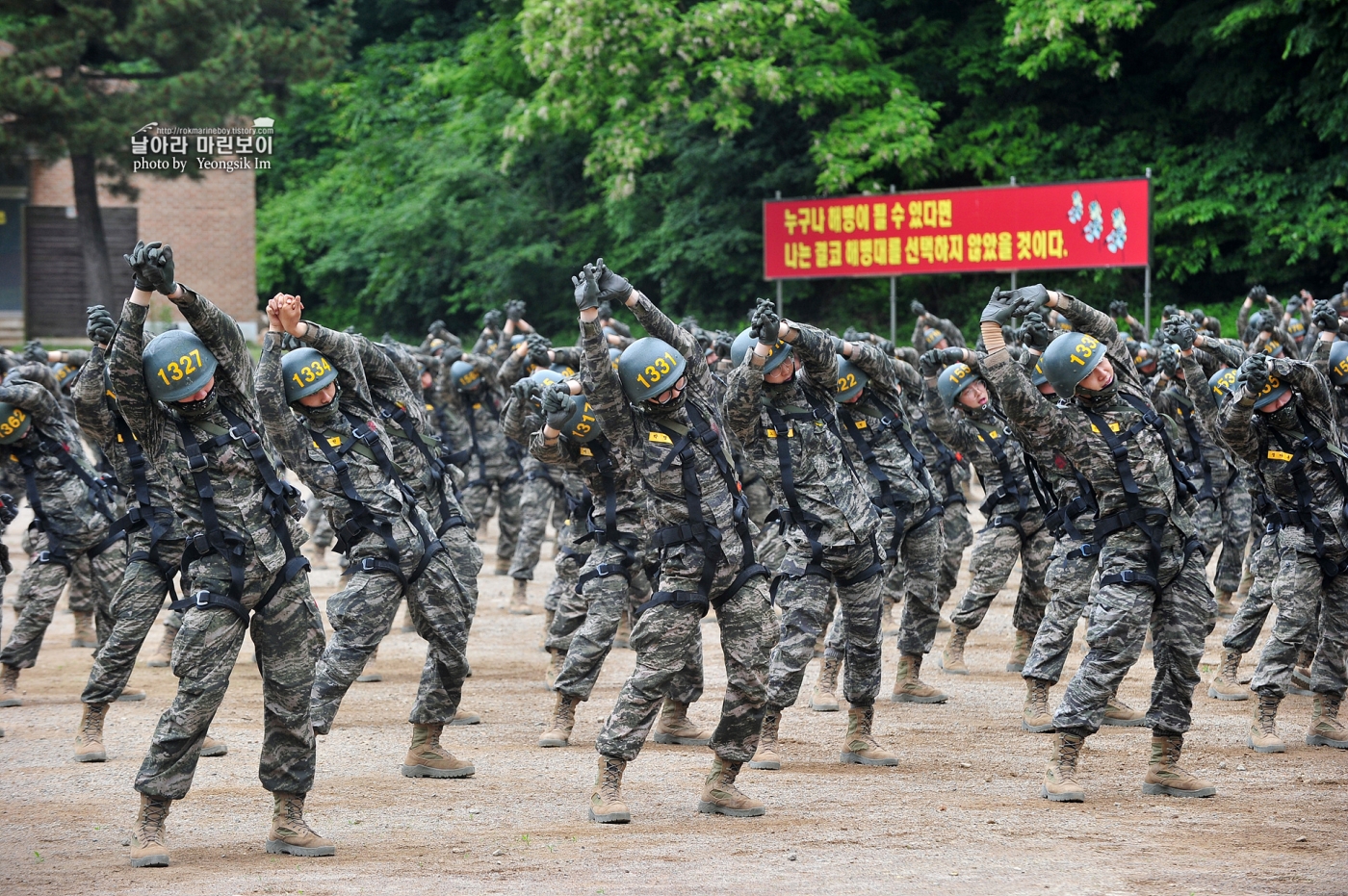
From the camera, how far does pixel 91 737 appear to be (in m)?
8.55

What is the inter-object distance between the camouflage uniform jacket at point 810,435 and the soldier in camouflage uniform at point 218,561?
98.0 inches

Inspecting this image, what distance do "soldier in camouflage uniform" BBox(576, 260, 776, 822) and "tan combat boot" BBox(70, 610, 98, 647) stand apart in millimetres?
7253

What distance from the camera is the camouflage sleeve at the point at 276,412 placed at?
731 centimetres

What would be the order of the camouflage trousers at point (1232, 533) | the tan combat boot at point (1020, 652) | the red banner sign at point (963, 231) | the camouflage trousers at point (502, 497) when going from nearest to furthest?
the tan combat boot at point (1020, 652)
the camouflage trousers at point (1232, 533)
the camouflage trousers at point (502, 497)
the red banner sign at point (963, 231)

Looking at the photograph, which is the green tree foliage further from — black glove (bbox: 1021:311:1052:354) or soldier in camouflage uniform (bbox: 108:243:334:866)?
soldier in camouflage uniform (bbox: 108:243:334:866)

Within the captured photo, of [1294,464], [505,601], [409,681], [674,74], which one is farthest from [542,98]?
[1294,464]

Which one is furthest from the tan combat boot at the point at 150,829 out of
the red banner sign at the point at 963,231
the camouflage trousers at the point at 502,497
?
the red banner sign at the point at 963,231

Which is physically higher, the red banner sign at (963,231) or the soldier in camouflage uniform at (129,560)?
the red banner sign at (963,231)

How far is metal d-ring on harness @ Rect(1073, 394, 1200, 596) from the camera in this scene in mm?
7203

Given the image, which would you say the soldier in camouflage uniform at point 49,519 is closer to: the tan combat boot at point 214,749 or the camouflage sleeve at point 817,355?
the tan combat boot at point 214,749

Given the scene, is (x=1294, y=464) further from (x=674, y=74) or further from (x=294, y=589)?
(x=674, y=74)

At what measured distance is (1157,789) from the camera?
7348 mm

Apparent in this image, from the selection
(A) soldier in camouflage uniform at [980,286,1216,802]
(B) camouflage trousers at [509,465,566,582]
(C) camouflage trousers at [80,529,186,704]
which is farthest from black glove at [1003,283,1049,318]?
(B) camouflage trousers at [509,465,566,582]

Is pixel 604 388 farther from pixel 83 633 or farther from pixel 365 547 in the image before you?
pixel 83 633
